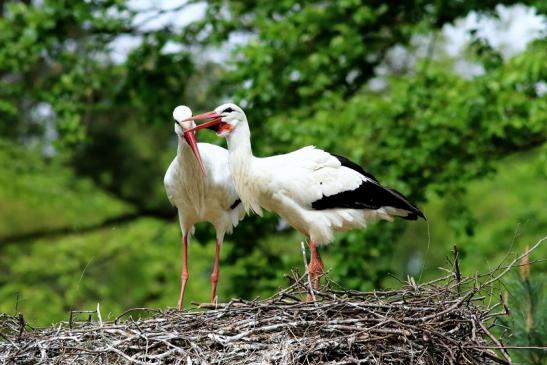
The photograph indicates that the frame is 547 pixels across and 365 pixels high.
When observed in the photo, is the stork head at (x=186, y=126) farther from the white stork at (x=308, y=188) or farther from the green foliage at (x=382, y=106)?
the green foliage at (x=382, y=106)

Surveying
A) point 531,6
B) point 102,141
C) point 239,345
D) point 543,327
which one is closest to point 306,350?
point 239,345

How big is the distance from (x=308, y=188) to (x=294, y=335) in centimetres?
227

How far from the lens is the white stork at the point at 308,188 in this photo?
8.43 meters

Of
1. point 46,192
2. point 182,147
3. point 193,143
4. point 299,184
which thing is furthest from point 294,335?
point 46,192

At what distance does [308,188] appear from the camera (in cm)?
849

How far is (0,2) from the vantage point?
56.3 ft

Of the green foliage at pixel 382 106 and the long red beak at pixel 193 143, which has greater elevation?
the long red beak at pixel 193 143

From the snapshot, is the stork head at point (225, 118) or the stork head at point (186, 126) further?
the stork head at point (186, 126)

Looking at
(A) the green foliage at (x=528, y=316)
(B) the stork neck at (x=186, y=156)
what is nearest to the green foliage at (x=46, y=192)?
(B) the stork neck at (x=186, y=156)

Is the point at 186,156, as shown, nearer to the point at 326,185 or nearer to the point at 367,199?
the point at 326,185

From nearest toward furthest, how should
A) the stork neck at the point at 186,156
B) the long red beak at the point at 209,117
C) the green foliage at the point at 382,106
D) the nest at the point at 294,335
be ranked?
1. the nest at the point at 294,335
2. the long red beak at the point at 209,117
3. the stork neck at the point at 186,156
4. the green foliage at the point at 382,106

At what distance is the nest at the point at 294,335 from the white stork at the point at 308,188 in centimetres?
164

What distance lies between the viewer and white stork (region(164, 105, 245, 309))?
9.11 meters

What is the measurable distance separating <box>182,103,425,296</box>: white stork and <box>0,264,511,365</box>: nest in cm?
164
